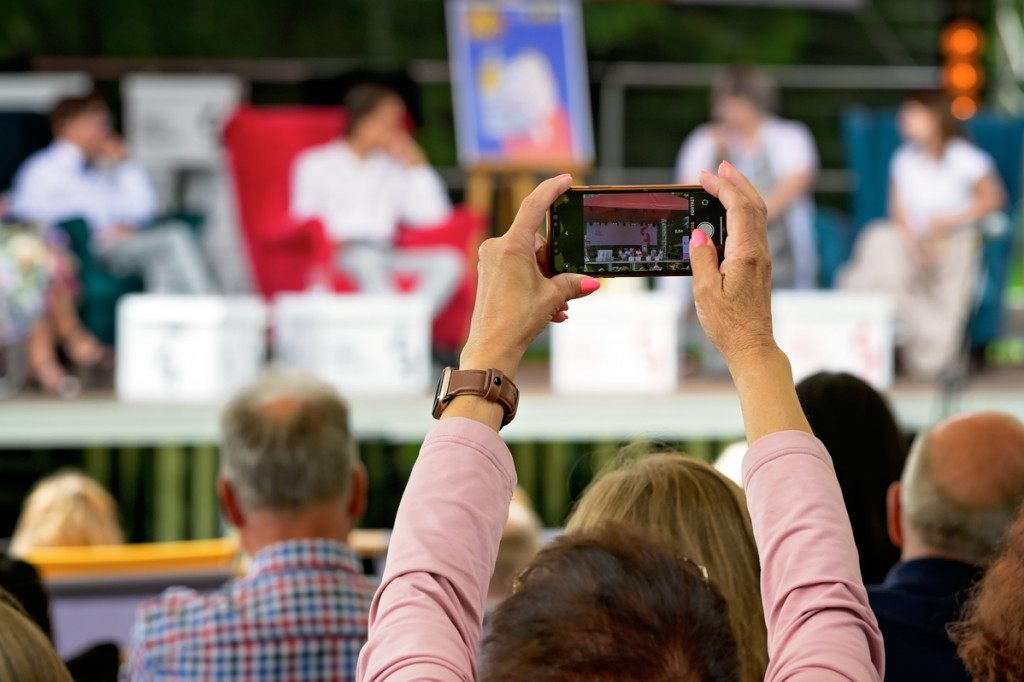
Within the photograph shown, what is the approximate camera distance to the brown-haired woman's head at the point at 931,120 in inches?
182

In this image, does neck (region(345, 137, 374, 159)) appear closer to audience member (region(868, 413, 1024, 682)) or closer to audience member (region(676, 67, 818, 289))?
audience member (region(676, 67, 818, 289))

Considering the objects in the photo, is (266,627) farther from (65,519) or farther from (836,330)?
(836,330)

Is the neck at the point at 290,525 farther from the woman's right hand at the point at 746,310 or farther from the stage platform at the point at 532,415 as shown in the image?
the stage platform at the point at 532,415

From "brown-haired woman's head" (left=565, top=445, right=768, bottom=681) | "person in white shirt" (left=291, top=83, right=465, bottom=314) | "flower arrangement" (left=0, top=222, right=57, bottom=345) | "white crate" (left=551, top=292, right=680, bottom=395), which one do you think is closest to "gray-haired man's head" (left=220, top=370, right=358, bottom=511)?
"brown-haired woman's head" (left=565, top=445, right=768, bottom=681)

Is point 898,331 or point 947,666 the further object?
point 898,331

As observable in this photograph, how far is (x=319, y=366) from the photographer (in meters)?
3.89

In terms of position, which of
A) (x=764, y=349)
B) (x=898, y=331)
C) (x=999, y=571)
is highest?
(x=764, y=349)

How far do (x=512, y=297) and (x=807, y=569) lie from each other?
0.25 metres

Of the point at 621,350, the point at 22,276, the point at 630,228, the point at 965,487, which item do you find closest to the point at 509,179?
the point at 621,350

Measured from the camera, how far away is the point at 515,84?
4973 millimetres

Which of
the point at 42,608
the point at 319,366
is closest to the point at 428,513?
the point at 42,608

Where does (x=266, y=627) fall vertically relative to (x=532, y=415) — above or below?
above

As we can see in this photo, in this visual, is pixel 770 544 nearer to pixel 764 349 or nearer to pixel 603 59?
pixel 764 349

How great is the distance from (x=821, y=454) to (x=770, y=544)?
0.22ft
